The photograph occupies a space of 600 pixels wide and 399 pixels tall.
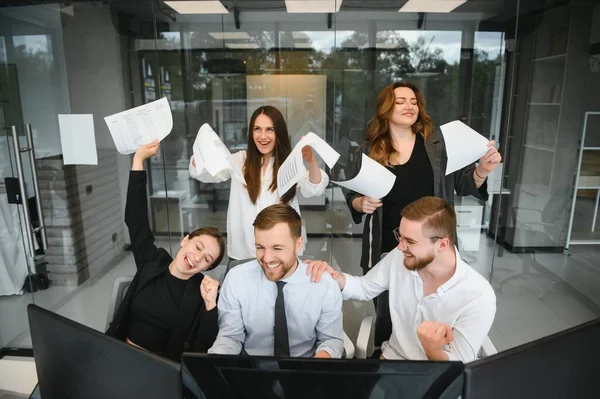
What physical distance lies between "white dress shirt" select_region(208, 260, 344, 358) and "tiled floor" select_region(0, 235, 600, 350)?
59.2 inches

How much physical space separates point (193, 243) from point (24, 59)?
2.41m

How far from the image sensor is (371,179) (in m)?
1.83

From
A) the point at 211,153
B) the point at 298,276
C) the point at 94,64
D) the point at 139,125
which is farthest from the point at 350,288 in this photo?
the point at 94,64

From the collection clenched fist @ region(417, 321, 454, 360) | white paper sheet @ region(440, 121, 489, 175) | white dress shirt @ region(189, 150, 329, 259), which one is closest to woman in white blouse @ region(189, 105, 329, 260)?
white dress shirt @ region(189, 150, 329, 259)

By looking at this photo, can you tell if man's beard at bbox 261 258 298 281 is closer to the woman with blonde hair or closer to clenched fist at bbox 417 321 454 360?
clenched fist at bbox 417 321 454 360

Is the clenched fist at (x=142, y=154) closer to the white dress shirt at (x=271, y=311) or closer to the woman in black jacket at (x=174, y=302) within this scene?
the woman in black jacket at (x=174, y=302)

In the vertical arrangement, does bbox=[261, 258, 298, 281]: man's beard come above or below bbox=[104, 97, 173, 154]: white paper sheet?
below

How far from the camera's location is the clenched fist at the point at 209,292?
1.57 meters

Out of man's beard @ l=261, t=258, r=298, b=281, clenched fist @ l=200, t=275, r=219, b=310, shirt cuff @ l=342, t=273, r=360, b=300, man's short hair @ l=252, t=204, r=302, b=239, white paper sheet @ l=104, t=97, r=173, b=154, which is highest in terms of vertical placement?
white paper sheet @ l=104, t=97, r=173, b=154

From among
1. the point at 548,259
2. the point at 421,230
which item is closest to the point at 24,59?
the point at 421,230

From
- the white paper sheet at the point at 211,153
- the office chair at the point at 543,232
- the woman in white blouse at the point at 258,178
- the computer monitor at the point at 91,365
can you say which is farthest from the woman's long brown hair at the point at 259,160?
the office chair at the point at 543,232

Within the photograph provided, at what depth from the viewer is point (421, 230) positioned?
56.1 inches

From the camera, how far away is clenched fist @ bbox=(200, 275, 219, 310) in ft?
5.14

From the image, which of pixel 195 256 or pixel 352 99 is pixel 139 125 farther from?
pixel 352 99
